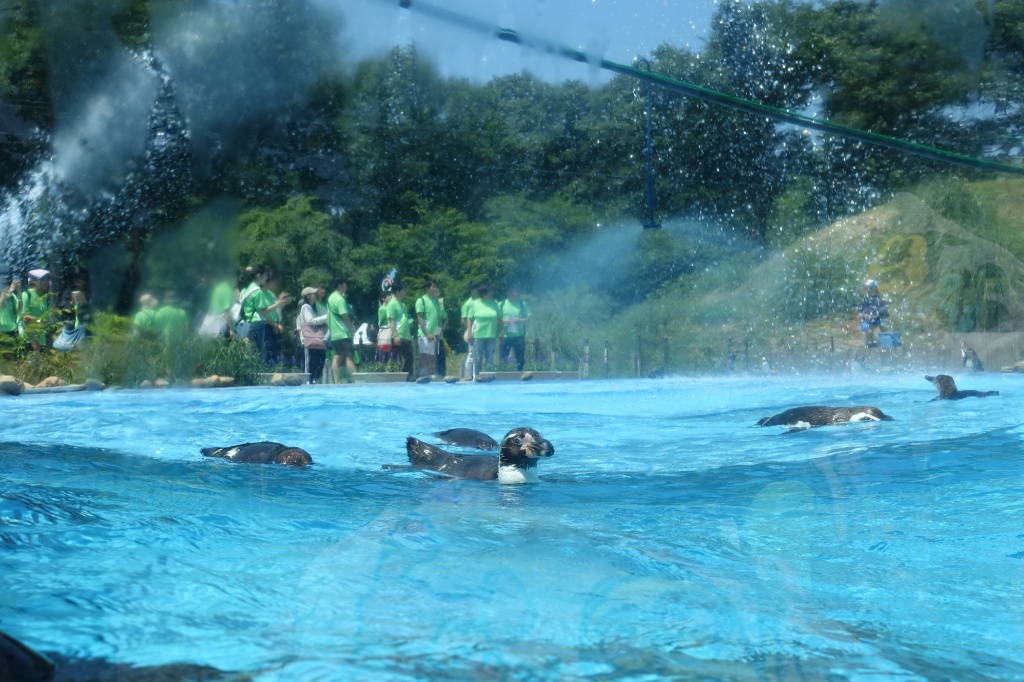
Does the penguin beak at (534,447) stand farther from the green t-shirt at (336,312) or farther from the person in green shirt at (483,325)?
the person in green shirt at (483,325)

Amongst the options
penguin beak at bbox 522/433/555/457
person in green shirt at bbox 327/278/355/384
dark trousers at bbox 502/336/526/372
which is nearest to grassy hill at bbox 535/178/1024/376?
dark trousers at bbox 502/336/526/372

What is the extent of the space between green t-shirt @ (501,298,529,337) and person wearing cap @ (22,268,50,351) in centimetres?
536

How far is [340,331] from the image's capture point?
11047 mm

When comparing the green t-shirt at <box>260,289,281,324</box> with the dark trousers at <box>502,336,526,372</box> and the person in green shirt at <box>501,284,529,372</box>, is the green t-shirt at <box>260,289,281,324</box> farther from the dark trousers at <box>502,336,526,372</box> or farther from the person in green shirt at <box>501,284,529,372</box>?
the dark trousers at <box>502,336,526,372</box>

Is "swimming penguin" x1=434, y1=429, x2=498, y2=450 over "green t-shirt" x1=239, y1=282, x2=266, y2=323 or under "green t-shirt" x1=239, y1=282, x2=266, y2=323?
under

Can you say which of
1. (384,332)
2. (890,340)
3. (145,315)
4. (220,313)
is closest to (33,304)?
(145,315)

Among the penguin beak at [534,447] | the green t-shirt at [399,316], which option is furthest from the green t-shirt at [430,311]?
the penguin beak at [534,447]

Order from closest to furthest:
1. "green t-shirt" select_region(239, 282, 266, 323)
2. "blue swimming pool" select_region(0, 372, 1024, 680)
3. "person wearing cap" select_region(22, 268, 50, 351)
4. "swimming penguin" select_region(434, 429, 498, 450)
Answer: "blue swimming pool" select_region(0, 372, 1024, 680), "swimming penguin" select_region(434, 429, 498, 450), "green t-shirt" select_region(239, 282, 266, 323), "person wearing cap" select_region(22, 268, 50, 351)

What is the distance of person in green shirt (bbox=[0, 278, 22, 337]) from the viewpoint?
1031cm

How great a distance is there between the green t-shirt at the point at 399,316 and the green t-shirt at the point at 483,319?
83cm

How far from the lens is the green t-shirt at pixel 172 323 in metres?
9.31

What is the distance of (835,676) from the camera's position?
8.14ft

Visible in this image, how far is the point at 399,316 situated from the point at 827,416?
5521mm

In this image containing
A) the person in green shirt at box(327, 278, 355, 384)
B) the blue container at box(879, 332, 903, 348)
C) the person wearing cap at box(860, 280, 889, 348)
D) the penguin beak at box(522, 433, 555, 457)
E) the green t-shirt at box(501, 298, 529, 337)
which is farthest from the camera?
the person wearing cap at box(860, 280, 889, 348)
